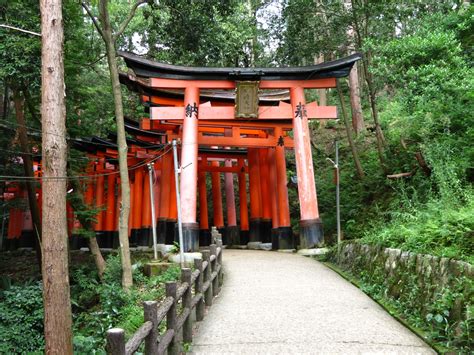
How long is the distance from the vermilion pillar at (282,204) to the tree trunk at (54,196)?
31.1 ft

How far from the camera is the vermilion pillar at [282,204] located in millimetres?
15508

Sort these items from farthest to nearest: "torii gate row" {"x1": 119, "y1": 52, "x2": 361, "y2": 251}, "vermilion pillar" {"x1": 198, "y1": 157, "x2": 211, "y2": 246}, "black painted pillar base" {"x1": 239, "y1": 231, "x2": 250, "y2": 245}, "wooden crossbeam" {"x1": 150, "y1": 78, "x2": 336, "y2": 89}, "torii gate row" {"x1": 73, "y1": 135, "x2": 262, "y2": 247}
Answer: "vermilion pillar" {"x1": 198, "y1": 157, "x2": 211, "y2": 246}, "black painted pillar base" {"x1": 239, "y1": 231, "x2": 250, "y2": 245}, "torii gate row" {"x1": 73, "y1": 135, "x2": 262, "y2": 247}, "wooden crossbeam" {"x1": 150, "y1": 78, "x2": 336, "y2": 89}, "torii gate row" {"x1": 119, "y1": 52, "x2": 361, "y2": 251}

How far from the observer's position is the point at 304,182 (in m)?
13.2

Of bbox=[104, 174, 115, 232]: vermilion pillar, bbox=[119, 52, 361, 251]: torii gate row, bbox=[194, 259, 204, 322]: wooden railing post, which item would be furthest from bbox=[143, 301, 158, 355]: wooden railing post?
bbox=[104, 174, 115, 232]: vermilion pillar

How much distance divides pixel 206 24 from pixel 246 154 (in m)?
7.42

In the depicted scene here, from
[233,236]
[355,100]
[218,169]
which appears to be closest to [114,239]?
[233,236]

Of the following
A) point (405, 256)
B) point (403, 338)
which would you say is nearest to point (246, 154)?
point (405, 256)

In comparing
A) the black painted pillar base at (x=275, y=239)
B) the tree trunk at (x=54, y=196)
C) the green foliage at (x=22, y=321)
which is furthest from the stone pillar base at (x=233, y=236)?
the tree trunk at (x=54, y=196)

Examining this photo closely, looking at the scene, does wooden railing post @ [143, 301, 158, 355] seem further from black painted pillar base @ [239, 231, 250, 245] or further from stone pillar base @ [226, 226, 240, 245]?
stone pillar base @ [226, 226, 240, 245]

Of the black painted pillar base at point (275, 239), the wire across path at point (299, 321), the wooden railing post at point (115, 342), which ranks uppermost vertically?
the black painted pillar base at point (275, 239)

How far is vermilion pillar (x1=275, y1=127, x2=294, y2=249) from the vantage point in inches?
611

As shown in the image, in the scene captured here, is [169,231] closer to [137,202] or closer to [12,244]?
[137,202]

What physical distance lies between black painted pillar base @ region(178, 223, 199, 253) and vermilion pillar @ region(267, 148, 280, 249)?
13.9ft

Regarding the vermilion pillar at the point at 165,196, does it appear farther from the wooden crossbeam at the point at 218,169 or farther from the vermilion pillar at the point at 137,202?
the vermilion pillar at the point at 137,202
